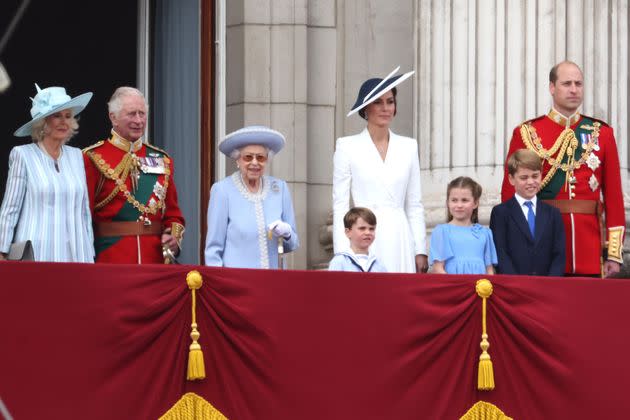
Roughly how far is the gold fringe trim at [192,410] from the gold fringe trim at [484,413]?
1.25 m

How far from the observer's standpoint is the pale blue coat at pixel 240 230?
37.6 feet

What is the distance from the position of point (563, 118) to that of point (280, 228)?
200 centimetres

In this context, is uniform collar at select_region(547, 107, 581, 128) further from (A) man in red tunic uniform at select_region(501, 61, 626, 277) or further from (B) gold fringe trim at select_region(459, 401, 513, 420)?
(B) gold fringe trim at select_region(459, 401, 513, 420)

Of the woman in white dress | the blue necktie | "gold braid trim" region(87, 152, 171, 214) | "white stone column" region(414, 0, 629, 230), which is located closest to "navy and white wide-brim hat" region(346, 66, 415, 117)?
the woman in white dress

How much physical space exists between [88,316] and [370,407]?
4.89 ft

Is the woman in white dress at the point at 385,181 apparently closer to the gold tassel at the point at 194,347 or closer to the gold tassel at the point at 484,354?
the gold tassel at the point at 484,354

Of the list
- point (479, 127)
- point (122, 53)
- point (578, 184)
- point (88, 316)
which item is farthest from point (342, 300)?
point (122, 53)

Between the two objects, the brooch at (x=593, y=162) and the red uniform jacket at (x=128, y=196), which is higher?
the brooch at (x=593, y=162)

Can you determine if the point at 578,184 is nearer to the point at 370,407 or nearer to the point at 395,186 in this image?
the point at 395,186

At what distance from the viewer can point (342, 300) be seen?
34.9 feet

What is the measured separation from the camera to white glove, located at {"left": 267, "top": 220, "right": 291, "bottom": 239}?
11.4 m

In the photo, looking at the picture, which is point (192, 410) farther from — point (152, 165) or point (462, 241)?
point (152, 165)

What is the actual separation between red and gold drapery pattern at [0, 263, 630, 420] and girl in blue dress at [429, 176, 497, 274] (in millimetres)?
677

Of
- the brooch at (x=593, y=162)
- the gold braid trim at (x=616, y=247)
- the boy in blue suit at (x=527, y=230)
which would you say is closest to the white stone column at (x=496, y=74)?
the brooch at (x=593, y=162)
